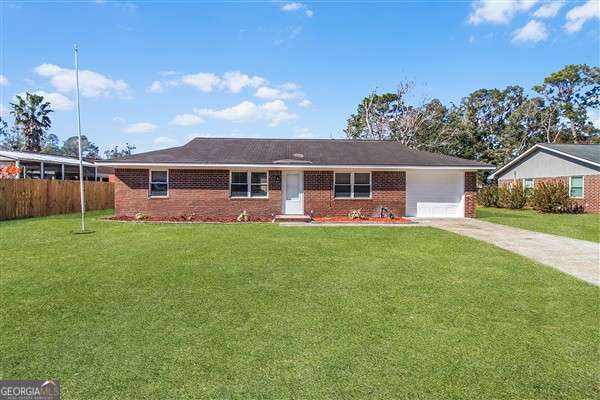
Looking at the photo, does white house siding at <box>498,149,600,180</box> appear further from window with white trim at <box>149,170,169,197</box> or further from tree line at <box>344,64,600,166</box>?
window with white trim at <box>149,170,169,197</box>

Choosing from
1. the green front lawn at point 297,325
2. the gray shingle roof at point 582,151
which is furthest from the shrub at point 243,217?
the gray shingle roof at point 582,151

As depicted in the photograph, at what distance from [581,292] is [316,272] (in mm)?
4456

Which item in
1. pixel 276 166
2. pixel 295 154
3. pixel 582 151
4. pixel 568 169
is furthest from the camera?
pixel 582 151

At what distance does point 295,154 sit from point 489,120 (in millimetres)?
35902

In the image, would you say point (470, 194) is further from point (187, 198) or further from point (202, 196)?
point (187, 198)

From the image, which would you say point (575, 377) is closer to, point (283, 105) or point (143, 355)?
point (143, 355)

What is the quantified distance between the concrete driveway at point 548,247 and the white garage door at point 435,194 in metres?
3.88

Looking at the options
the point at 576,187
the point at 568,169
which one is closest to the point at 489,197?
the point at 568,169

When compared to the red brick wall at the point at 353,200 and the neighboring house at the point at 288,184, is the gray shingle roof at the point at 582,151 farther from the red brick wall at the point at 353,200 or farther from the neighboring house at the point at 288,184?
the red brick wall at the point at 353,200

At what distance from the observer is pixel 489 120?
145 ft

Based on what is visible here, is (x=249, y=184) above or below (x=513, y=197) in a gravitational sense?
above

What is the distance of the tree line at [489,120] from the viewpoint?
3803 centimetres

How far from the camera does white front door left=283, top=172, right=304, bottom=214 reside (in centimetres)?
1709

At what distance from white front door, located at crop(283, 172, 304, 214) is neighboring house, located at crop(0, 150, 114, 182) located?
1291 cm
